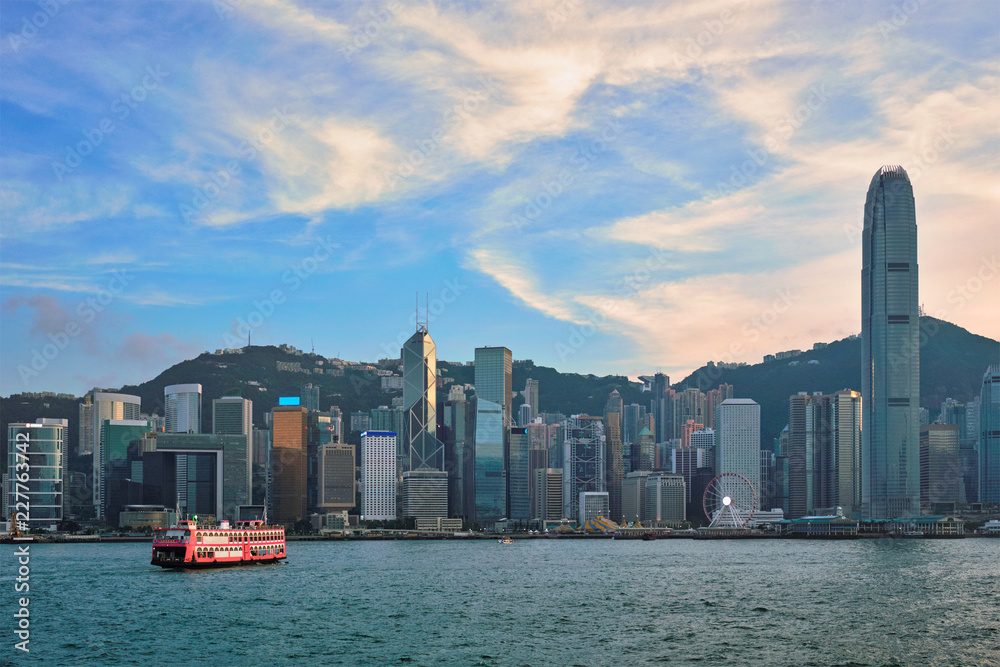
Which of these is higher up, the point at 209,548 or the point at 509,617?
the point at 509,617

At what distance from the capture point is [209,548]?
327 feet

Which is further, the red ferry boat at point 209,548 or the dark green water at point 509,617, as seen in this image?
the red ferry boat at point 209,548

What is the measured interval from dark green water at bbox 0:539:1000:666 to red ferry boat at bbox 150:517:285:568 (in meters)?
2.13

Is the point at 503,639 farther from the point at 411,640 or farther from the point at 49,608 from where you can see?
the point at 49,608

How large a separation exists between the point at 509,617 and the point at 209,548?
48.5m

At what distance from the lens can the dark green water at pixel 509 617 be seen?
4906 centimetres

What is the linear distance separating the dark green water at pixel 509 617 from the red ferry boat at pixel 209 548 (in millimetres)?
2130

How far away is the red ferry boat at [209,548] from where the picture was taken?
98.7m

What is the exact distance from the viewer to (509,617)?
62344mm

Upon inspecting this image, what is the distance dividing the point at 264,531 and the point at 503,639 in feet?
211

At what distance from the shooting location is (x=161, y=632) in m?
56.3

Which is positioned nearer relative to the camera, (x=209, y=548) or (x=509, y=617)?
(x=509, y=617)

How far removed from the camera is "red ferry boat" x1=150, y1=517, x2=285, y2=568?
98656 millimetres

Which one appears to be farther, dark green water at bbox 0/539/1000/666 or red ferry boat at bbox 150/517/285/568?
red ferry boat at bbox 150/517/285/568
